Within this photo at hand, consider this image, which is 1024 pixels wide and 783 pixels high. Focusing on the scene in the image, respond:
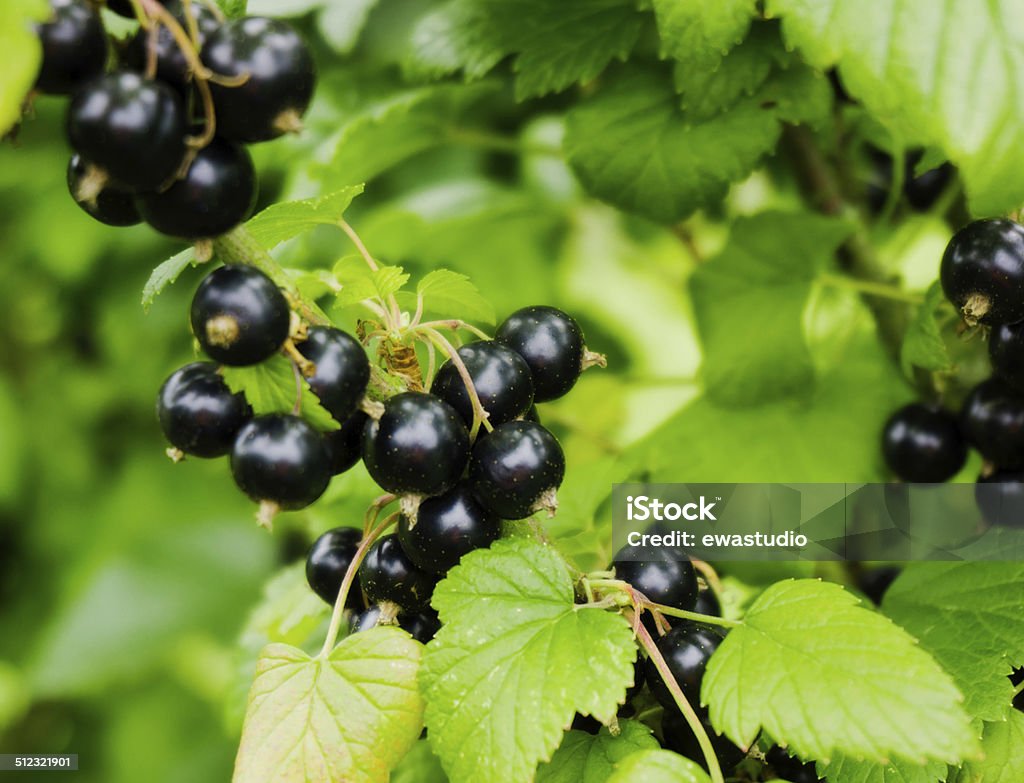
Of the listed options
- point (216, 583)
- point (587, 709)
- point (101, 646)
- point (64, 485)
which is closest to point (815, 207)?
point (587, 709)

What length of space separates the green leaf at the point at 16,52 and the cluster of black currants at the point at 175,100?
0.03 metres

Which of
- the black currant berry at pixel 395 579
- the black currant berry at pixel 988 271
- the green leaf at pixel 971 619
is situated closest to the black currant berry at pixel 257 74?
the black currant berry at pixel 395 579

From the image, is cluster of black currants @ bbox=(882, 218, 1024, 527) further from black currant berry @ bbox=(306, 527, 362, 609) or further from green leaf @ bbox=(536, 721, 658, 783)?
black currant berry @ bbox=(306, 527, 362, 609)

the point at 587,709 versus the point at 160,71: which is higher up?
the point at 160,71

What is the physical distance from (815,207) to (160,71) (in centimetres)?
109

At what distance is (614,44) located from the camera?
3.87 ft

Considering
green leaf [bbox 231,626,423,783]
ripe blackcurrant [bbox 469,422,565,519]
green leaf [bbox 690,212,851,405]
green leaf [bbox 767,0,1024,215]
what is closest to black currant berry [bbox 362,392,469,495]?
ripe blackcurrant [bbox 469,422,565,519]

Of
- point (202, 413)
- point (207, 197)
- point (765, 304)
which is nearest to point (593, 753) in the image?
point (202, 413)

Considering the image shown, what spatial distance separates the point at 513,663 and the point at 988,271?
1.82ft

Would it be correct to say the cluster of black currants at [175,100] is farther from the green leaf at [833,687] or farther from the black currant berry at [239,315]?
the green leaf at [833,687]

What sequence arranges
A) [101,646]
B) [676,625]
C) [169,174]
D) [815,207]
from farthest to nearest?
[101,646], [815,207], [676,625], [169,174]

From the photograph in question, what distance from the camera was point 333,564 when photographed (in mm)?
920

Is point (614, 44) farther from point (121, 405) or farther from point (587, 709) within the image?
point (121, 405)

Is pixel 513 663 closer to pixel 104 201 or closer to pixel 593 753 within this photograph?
pixel 593 753
